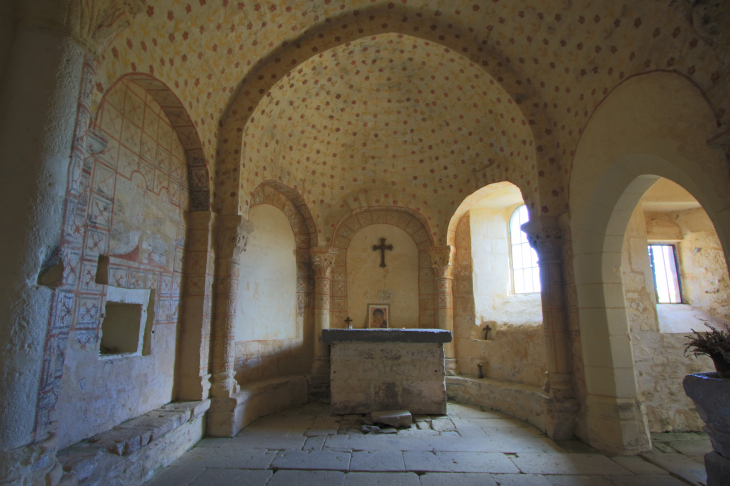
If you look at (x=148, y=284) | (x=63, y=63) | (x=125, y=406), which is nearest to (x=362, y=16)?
(x=63, y=63)

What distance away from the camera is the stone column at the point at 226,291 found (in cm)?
599

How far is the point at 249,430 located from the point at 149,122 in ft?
15.0

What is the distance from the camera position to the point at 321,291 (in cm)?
887

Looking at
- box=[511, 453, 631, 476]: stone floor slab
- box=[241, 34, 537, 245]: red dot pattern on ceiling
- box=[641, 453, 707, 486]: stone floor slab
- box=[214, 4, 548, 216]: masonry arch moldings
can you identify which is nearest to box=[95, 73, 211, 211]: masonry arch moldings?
box=[214, 4, 548, 216]: masonry arch moldings

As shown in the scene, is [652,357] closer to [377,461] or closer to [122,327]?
[377,461]

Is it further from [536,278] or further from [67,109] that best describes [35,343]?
[536,278]

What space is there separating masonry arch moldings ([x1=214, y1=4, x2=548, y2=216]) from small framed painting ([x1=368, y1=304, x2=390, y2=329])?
3.92 metres

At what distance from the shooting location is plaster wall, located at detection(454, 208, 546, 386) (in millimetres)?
7711

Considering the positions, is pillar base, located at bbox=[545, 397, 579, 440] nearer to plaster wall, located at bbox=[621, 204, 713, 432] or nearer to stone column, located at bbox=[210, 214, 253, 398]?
plaster wall, located at bbox=[621, 204, 713, 432]

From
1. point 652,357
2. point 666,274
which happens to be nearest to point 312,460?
point 652,357

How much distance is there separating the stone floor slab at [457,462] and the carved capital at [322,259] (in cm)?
458

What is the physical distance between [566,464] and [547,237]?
304cm

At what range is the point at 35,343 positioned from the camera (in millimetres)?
2760

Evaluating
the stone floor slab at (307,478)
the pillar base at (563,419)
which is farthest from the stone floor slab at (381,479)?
the pillar base at (563,419)
